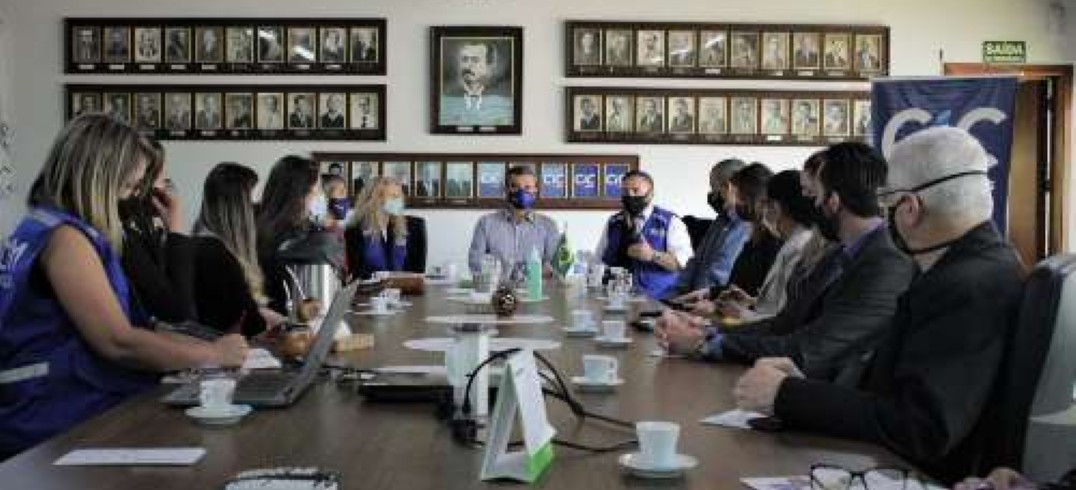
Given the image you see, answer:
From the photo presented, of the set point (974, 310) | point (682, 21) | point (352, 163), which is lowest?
point (974, 310)

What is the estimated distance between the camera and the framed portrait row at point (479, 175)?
Answer: 8453mm

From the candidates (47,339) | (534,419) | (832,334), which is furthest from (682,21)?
Answer: (534,419)

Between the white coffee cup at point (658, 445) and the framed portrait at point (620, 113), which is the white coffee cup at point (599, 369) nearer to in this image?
the white coffee cup at point (658, 445)

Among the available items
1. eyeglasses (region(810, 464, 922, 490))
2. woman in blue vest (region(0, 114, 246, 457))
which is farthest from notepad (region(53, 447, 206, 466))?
eyeglasses (region(810, 464, 922, 490))

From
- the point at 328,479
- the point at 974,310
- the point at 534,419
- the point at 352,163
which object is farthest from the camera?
the point at 352,163

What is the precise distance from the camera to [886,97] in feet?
21.0

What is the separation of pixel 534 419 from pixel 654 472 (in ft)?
0.65

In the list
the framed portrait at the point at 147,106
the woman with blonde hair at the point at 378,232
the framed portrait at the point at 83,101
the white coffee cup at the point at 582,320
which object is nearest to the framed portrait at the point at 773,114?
the woman with blonde hair at the point at 378,232

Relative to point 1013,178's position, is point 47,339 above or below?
below

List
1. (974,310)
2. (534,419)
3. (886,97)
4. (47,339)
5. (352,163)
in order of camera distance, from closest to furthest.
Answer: (534,419) < (974,310) < (47,339) < (886,97) < (352,163)

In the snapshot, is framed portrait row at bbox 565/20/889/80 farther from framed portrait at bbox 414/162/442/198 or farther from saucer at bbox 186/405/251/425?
saucer at bbox 186/405/251/425

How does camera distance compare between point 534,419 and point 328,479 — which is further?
point 534,419

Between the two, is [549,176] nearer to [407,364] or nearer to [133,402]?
[407,364]

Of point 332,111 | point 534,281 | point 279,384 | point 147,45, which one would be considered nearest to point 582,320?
point 534,281
